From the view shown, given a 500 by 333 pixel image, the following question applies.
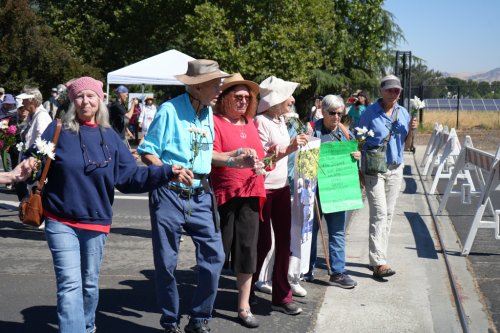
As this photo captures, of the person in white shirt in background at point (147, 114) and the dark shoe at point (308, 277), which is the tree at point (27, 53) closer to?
the person in white shirt in background at point (147, 114)

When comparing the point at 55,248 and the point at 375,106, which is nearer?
the point at 55,248

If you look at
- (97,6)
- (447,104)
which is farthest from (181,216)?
(447,104)

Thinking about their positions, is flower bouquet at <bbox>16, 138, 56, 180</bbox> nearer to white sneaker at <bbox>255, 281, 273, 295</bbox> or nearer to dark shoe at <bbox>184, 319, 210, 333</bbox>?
dark shoe at <bbox>184, 319, 210, 333</bbox>

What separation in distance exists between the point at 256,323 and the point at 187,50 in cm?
3086

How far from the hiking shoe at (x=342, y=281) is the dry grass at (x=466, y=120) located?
88.2 ft

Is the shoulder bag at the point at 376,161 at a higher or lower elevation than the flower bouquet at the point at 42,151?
lower

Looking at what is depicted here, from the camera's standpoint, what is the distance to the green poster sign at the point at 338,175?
6844 millimetres

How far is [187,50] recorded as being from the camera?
116 feet

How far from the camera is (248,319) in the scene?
18.3 ft

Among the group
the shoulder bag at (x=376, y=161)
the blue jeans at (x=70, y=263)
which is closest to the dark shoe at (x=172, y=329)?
the blue jeans at (x=70, y=263)

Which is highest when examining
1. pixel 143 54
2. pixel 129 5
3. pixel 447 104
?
pixel 129 5

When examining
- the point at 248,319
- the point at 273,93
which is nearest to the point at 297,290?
the point at 248,319

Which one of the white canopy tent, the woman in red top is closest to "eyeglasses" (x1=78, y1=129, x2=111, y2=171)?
the woman in red top

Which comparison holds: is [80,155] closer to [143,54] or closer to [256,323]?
[256,323]
